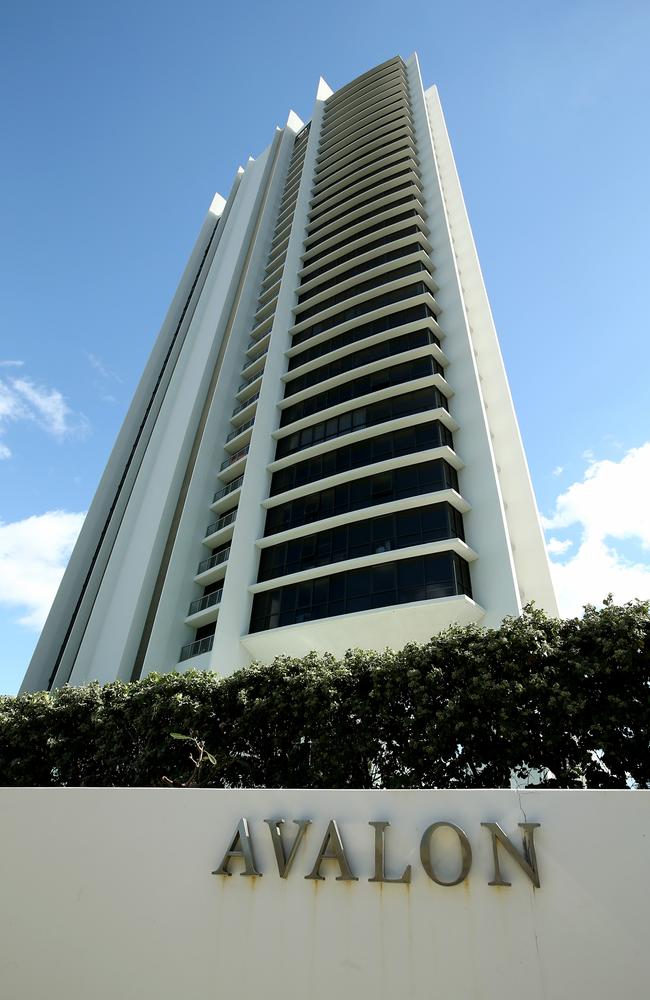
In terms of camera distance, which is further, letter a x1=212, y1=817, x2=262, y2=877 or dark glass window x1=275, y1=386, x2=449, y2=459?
dark glass window x1=275, y1=386, x2=449, y2=459

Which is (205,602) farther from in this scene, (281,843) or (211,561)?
(281,843)

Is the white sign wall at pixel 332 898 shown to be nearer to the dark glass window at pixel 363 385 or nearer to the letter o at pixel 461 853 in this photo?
the letter o at pixel 461 853

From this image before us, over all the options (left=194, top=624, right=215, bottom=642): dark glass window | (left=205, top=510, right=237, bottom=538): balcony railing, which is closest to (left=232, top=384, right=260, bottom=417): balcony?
(left=205, top=510, right=237, bottom=538): balcony railing

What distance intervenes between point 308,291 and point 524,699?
Answer: 38127mm

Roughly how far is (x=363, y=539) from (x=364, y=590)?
3040mm

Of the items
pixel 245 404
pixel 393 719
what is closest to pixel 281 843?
pixel 393 719

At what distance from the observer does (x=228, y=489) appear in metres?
36.8

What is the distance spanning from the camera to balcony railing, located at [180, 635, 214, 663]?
29359 millimetres

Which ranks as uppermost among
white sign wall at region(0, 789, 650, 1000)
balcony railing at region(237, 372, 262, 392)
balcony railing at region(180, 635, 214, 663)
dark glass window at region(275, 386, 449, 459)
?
balcony railing at region(237, 372, 262, 392)

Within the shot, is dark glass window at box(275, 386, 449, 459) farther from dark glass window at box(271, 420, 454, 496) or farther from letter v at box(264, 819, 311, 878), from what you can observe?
letter v at box(264, 819, 311, 878)

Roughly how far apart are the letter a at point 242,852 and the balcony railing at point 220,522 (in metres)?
26.6

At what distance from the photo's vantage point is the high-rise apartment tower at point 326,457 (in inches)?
1075

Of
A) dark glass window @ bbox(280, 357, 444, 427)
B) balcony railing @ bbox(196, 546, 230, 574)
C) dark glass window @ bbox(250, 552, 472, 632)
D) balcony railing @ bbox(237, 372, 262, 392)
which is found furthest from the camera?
balcony railing @ bbox(237, 372, 262, 392)

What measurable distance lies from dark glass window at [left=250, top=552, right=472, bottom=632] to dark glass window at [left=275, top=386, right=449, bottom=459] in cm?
983
